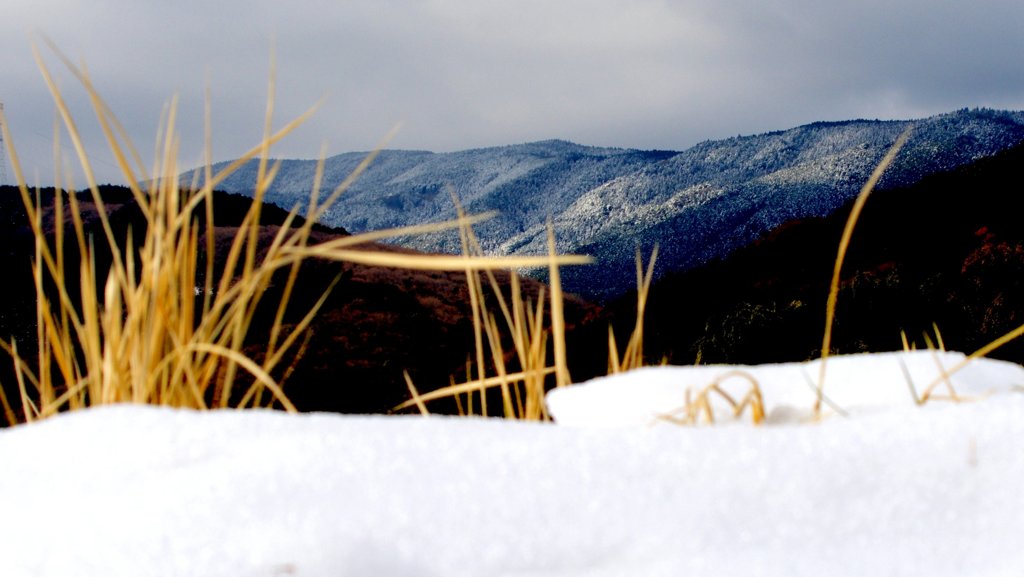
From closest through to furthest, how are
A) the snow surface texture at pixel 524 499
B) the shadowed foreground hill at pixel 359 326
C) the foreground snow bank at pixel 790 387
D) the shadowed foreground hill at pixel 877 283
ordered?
1. the snow surface texture at pixel 524 499
2. the foreground snow bank at pixel 790 387
3. the shadowed foreground hill at pixel 877 283
4. the shadowed foreground hill at pixel 359 326

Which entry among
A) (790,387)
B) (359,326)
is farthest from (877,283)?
(790,387)

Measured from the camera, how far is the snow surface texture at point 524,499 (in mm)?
635

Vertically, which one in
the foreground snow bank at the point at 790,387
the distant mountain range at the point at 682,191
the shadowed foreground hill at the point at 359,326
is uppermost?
the distant mountain range at the point at 682,191

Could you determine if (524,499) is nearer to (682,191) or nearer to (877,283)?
(877,283)

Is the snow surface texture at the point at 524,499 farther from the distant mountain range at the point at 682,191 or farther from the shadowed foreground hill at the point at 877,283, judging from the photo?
the distant mountain range at the point at 682,191

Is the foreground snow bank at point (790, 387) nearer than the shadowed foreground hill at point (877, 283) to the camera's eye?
Yes

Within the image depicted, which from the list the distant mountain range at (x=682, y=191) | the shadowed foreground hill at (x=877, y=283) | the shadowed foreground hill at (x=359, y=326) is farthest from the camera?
the distant mountain range at (x=682, y=191)

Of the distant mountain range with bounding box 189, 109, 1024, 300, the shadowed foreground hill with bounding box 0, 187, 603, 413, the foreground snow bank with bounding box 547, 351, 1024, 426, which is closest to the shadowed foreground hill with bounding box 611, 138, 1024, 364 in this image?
the distant mountain range with bounding box 189, 109, 1024, 300

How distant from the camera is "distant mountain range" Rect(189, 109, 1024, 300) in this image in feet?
40.2

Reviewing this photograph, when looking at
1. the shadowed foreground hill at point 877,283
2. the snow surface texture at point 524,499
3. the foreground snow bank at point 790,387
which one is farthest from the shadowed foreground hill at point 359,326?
the snow surface texture at point 524,499

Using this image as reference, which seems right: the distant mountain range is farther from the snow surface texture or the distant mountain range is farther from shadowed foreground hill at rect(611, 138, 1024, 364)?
the snow surface texture

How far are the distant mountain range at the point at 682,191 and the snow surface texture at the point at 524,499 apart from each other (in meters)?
3.46

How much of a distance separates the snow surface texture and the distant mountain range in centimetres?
346

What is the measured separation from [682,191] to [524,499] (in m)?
15.4
